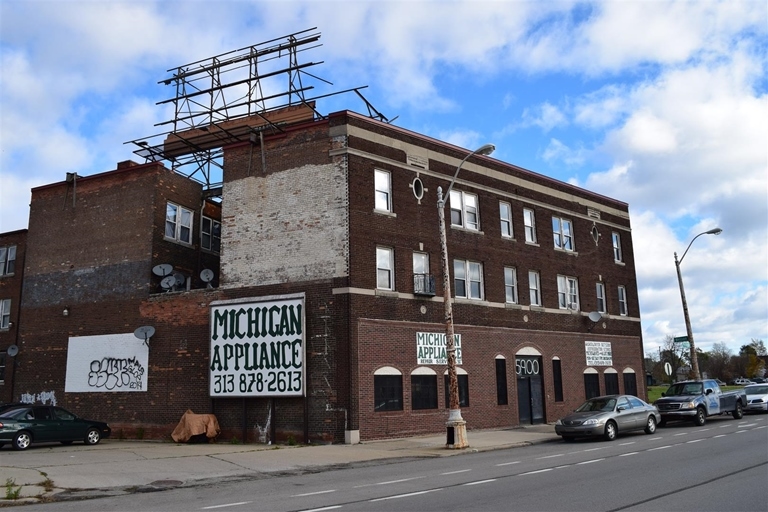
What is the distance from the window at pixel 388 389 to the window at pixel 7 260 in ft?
68.7

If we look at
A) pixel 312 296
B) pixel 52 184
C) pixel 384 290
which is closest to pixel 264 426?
pixel 312 296

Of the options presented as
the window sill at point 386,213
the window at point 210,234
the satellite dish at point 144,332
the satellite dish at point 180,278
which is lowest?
the satellite dish at point 144,332

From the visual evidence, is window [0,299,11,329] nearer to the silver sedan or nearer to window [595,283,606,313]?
the silver sedan

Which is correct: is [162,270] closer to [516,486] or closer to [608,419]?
[608,419]

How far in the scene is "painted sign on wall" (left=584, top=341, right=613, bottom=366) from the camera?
1313 inches

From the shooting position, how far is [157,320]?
26219 mm

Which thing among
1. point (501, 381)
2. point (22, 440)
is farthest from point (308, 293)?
point (22, 440)

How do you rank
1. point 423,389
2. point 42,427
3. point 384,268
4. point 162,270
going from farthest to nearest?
point 162,270, point 423,389, point 384,268, point 42,427

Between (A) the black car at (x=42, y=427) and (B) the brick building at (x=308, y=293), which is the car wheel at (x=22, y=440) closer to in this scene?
(A) the black car at (x=42, y=427)

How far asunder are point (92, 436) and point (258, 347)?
21.6 ft

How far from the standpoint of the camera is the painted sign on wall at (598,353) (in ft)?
109

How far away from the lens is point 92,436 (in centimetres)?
2320

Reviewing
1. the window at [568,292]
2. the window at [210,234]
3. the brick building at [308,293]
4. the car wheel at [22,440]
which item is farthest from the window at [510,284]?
the car wheel at [22,440]

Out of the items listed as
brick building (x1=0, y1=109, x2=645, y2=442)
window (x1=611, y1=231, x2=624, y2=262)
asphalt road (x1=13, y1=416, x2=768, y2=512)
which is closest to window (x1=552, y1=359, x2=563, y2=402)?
brick building (x1=0, y1=109, x2=645, y2=442)
